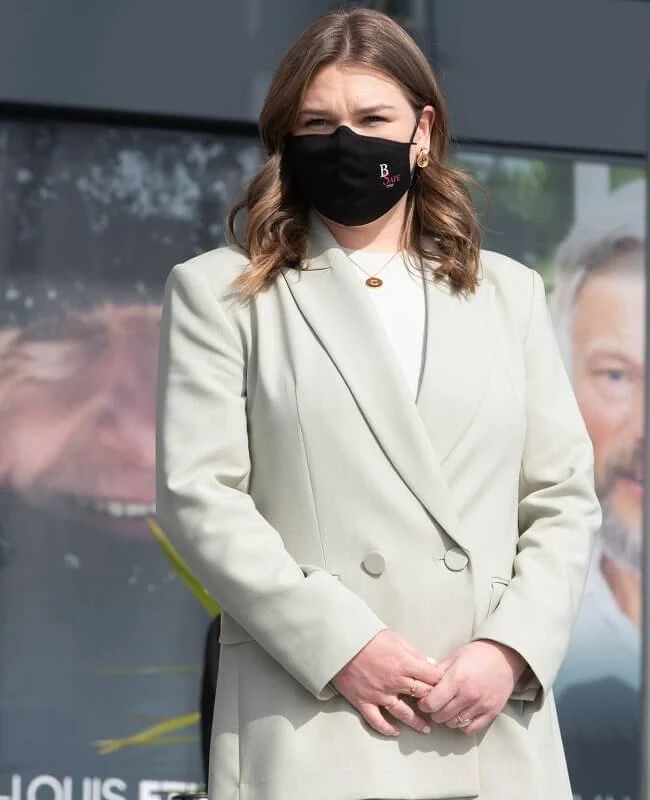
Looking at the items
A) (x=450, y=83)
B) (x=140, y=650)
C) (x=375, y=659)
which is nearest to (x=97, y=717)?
(x=140, y=650)

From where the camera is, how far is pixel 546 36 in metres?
5.79

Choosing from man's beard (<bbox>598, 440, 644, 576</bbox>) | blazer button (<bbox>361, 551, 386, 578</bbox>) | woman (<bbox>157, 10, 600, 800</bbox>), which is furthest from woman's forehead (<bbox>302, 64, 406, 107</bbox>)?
man's beard (<bbox>598, 440, 644, 576</bbox>)

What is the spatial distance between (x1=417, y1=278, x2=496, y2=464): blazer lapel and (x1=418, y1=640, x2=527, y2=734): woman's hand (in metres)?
0.32

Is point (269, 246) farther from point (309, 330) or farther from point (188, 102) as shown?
point (188, 102)

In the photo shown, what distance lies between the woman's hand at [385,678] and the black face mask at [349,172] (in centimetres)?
76

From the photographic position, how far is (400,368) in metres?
2.58

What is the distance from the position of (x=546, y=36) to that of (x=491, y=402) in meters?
3.48

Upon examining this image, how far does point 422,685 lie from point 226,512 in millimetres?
399

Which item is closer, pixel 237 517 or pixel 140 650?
pixel 237 517

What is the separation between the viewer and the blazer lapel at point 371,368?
2.51m

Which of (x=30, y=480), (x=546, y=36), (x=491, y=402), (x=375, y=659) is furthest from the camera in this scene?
(x=546, y=36)

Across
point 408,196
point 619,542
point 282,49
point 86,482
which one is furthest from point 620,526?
point 408,196

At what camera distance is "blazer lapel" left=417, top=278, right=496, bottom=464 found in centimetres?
257

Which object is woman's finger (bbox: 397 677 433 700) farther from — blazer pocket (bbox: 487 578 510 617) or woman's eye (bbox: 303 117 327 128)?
woman's eye (bbox: 303 117 327 128)
